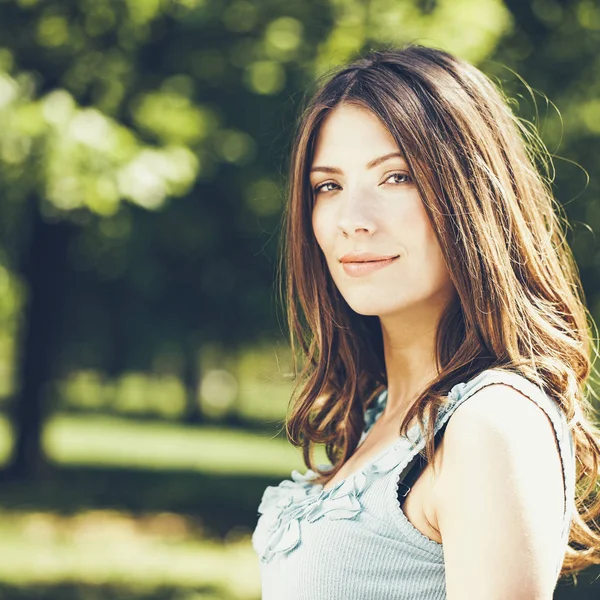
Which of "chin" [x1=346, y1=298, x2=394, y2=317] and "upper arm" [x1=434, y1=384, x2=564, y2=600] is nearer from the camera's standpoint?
"upper arm" [x1=434, y1=384, x2=564, y2=600]

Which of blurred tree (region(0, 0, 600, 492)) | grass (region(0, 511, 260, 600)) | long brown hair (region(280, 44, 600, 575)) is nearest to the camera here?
long brown hair (region(280, 44, 600, 575))

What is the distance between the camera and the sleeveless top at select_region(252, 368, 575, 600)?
1.70m

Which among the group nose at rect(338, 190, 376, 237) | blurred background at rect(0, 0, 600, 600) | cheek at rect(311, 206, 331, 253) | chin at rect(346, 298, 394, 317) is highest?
blurred background at rect(0, 0, 600, 600)

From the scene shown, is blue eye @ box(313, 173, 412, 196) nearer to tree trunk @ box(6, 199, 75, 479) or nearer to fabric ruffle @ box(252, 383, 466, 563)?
fabric ruffle @ box(252, 383, 466, 563)

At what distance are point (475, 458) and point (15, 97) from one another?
20.2ft

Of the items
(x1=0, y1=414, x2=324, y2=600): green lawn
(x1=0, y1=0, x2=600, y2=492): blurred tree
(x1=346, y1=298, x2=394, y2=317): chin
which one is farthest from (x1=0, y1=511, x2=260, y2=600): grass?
(x1=346, y1=298, x2=394, y2=317): chin

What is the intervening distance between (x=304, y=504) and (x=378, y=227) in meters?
0.63

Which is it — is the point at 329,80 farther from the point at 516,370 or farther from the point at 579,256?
the point at 579,256

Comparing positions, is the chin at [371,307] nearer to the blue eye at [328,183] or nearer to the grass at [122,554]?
the blue eye at [328,183]

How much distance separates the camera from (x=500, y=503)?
58.2 inches

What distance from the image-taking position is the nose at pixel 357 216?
1.97 metres

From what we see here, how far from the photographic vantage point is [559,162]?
8.39 m

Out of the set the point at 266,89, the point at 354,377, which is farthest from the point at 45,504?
the point at 354,377

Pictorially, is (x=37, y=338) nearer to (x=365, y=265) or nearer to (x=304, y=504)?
(x=304, y=504)
